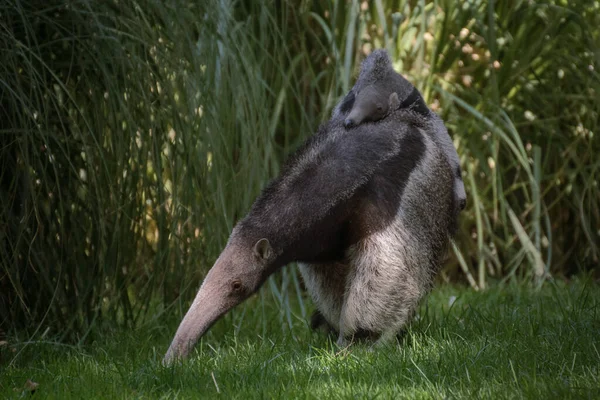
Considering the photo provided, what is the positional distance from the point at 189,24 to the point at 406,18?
282 centimetres

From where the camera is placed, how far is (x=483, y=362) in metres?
3.14

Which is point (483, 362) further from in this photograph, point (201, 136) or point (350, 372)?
point (201, 136)

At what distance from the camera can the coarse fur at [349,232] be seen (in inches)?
146

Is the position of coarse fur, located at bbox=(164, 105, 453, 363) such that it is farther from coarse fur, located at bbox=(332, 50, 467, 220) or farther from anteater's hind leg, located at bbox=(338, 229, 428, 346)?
coarse fur, located at bbox=(332, 50, 467, 220)

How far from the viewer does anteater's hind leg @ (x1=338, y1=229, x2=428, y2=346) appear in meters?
3.71

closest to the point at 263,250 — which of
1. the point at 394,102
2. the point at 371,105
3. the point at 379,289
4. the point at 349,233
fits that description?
the point at 349,233

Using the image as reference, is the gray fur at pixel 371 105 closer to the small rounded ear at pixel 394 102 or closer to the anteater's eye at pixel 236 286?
the small rounded ear at pixel 394 102

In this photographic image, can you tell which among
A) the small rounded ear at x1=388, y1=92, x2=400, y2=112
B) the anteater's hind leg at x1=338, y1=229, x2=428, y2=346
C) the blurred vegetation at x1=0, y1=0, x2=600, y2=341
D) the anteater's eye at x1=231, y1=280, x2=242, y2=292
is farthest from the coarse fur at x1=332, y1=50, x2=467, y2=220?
the anteater's eye at x1=231, y1=280, x2=242, y2=292

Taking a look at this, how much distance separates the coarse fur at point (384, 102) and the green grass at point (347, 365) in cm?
71

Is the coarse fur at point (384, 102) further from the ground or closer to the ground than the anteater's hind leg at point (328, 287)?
further from the ground

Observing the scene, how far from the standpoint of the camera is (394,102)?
4.26 metres

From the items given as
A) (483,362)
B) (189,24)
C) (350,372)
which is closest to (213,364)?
(350,372)

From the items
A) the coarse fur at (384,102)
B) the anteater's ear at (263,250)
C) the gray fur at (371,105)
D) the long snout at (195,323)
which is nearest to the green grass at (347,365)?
the long snout at (195,323)

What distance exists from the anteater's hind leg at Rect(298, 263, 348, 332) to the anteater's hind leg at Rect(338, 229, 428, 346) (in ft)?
0.83
